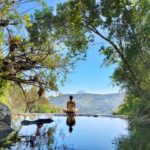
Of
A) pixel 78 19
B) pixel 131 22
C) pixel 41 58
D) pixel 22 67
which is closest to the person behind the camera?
pixel 22 67

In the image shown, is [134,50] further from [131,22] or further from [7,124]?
[7,124]

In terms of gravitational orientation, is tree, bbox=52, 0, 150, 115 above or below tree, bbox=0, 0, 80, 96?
above

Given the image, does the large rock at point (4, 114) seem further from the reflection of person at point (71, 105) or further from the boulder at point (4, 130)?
the reflection of person at point (71, 105)

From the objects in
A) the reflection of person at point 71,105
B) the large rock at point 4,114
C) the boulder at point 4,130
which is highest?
the reflection of person at point 71,105

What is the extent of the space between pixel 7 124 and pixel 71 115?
55.1ft

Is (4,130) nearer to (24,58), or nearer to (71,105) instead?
(24,58)

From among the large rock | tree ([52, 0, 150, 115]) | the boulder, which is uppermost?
tree ([52, 0, 150, 115])

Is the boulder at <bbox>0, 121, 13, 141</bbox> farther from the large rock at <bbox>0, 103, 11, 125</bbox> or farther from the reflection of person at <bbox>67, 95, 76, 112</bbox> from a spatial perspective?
the reflection of person at <bbox>67, 95, 76, 112</bbox>

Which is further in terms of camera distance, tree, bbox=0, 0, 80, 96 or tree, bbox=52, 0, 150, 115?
tree, bbox=52, 0, 150, 115

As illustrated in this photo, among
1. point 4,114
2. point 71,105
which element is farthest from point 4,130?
point 71,105

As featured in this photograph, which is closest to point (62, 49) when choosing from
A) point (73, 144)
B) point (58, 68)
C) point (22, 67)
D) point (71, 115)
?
point (58, 68)

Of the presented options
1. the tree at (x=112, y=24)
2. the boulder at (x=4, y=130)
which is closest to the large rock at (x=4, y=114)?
the boulder at (x=4, y=130)

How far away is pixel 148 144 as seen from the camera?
59.6 feet

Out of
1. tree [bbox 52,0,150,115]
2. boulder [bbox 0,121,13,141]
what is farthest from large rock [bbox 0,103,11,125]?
tree [bbox 52,0,150,115]
